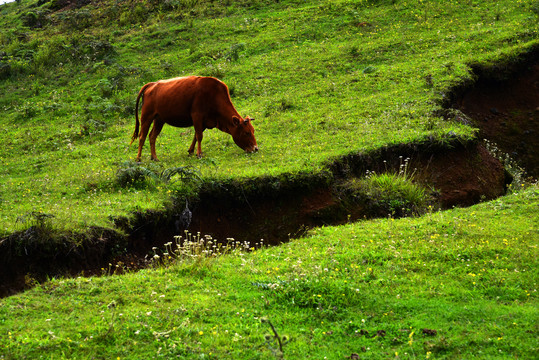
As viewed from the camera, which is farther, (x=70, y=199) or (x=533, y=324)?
(x=70, y=199)

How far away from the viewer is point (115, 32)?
3350cm

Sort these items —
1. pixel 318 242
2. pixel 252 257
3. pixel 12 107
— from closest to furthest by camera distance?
1. pixel 252 257
2. pixel 318 242
3. pixel 12 107

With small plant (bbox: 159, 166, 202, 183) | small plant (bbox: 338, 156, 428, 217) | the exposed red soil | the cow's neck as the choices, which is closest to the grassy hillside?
small plant (bbox: 159, 166, 202, 183)

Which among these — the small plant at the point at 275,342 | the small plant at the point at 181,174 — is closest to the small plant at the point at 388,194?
the small plant at the point at 181,174

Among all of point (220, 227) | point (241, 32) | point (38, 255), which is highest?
point (241, 32)

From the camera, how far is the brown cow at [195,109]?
52.4ft

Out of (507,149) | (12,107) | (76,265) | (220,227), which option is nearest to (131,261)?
(76,265)

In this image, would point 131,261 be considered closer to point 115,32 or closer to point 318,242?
point 318,242

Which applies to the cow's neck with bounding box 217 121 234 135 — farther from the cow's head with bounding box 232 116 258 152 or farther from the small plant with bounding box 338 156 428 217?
the small plant with bounding box 338 156 428 217

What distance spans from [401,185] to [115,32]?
27.0 metres

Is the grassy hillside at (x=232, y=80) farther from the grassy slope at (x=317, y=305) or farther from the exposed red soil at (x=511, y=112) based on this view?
the grassy slope at (x=317, y=305)

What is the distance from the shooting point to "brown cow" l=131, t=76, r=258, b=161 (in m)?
16.0

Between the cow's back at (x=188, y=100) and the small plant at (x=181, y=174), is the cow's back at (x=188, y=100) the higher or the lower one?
the higher one

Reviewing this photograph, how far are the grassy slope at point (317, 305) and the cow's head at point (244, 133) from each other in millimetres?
6664
